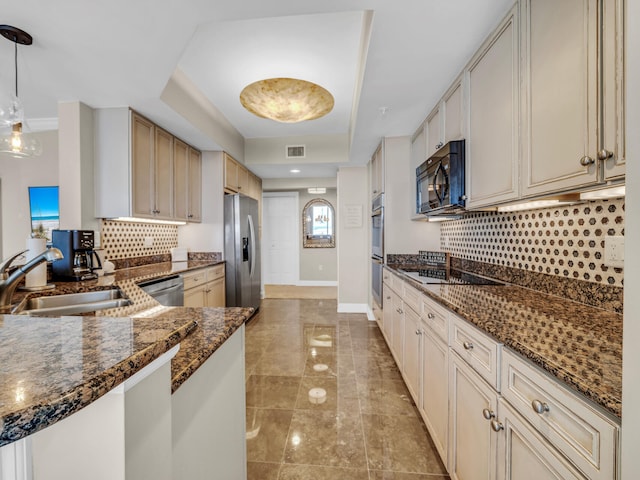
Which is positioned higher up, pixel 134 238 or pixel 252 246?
pixel 134 238

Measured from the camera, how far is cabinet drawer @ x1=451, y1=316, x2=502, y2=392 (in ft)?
3.27

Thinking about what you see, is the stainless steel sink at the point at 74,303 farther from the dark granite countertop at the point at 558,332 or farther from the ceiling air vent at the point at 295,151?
the ceiling air vent at the point at 295,151

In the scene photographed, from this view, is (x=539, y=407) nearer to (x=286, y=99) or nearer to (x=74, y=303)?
(x=74, y=303)

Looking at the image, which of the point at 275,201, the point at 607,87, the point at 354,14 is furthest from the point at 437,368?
the point at 275,201

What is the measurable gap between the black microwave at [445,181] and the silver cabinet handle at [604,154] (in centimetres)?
92

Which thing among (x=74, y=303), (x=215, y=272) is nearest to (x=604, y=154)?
(x=74, y=303)

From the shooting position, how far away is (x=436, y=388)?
5.19 feet

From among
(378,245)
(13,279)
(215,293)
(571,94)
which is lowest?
(215,293)

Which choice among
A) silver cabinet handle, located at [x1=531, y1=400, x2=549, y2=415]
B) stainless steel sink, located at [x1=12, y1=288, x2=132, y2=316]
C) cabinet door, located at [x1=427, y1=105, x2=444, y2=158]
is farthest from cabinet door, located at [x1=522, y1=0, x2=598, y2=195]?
stainless steel sink, located at [x1=12, y1=288, x2=132, y2=316]

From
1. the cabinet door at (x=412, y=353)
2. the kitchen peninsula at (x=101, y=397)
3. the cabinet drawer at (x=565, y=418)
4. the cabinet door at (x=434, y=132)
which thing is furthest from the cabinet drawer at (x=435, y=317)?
the cabinet door at (x=434, y=132)

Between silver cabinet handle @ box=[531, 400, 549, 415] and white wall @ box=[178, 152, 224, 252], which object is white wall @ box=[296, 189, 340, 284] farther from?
silver cabinet handle @ box=[531, 400, 549, 415]

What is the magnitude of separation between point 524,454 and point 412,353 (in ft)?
4.01

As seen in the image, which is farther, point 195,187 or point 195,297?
point 195,187

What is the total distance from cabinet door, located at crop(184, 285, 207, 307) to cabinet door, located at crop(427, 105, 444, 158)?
2735 mm
